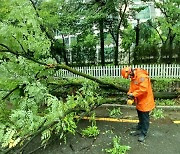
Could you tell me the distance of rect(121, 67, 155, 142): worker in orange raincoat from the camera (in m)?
5.90

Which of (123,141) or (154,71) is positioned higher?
(154,71)

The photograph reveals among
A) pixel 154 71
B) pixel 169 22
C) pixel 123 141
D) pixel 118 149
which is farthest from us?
pixel 169 22

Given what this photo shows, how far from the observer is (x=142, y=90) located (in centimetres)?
588

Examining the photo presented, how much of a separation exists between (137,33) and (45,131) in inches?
320

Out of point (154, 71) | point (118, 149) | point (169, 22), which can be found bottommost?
point (118, 149)

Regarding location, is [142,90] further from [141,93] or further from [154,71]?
[154,71]

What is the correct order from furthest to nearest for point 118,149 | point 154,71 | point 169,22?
point 169,22
point 154,71
point 118,149

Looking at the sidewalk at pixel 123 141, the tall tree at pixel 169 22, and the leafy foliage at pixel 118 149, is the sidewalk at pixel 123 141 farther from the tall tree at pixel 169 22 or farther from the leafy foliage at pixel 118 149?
the tall tree at pixel 169 22

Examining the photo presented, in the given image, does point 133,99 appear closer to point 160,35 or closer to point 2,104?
point 2,104

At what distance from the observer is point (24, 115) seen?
5508 mm

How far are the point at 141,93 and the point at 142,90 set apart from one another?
0.08 meters

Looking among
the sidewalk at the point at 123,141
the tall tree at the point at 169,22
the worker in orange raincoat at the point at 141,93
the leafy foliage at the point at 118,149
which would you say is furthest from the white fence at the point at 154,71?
the leafy foliage at the point at 118,149

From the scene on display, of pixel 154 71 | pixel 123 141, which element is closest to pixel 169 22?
pixel 154 71

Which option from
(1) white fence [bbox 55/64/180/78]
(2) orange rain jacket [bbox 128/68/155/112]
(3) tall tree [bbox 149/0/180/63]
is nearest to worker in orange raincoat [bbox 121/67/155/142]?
(2) orange rain jacket [bbox 128/68/155/112]
